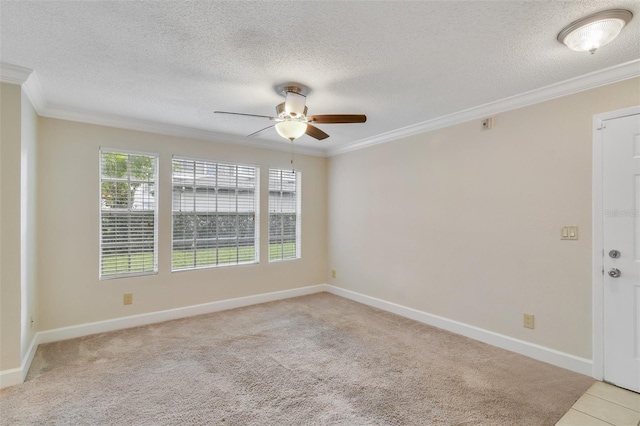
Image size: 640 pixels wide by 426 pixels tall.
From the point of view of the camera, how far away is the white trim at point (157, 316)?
344cm

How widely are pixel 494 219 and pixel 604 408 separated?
1.74m

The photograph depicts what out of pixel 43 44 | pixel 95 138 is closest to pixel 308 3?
pixel 43 44

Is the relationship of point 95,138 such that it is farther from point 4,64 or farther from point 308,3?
point 308,3

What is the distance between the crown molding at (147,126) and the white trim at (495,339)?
2.91m

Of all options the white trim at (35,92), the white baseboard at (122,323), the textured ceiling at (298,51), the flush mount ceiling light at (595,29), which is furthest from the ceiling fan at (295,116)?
the white baseboard at (122,323)

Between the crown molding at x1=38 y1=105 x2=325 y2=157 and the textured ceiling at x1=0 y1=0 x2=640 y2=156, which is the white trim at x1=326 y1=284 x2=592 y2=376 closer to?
the textured ceiling at x1=0 y1=0 x2=640 y2=156

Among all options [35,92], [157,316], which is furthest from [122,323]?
[35,92]

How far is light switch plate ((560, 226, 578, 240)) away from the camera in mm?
2775

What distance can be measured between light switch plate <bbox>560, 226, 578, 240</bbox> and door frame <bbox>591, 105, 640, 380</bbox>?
133 millimetres

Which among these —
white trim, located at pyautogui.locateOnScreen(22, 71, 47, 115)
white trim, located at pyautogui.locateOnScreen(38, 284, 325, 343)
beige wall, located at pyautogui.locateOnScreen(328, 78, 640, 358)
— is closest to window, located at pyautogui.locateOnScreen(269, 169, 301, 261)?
white trim, located at pyautogui.locateOnScreen(38, 284, 325, 343)

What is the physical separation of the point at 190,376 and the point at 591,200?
3723 millimetres

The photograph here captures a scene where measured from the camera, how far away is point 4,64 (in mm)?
2408

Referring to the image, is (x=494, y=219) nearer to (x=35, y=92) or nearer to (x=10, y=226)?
(x=10, y=226)

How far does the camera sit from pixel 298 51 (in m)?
2.22
